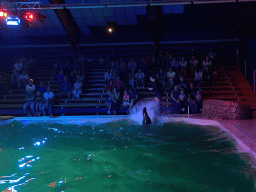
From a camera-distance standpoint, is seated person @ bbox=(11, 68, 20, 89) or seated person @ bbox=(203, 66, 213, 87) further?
seated person @ bbox=(11, 68, 20, 89)

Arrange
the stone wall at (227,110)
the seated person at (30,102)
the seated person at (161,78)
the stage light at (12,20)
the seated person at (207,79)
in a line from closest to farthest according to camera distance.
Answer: the stone wall at (227,110) → the stage light at (12,20) → the seated person at (30,102) → the seated person at (161,78) → the seated person at (207,79)

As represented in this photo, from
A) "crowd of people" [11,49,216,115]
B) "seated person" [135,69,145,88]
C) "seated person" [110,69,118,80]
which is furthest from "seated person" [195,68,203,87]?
"seated person" [110,69,118,80]

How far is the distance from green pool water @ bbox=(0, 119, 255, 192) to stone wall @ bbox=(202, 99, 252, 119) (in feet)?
4.43

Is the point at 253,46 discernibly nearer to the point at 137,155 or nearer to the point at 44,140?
the point at 137,155

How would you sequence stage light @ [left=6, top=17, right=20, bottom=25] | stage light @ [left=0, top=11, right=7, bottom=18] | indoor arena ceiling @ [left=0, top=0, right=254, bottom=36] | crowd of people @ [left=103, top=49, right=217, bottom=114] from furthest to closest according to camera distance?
indoor arena ceiling @ [left=0, top=0, right=254, bottom=36], crowd of people @ [left=103, top=49, right=217, bottom=114], stage light @ [left=6, top=17, right=20, bottom=25], stage light @ [left=0, top=11, right=7, bottom=18]

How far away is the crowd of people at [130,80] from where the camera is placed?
9.72 metres

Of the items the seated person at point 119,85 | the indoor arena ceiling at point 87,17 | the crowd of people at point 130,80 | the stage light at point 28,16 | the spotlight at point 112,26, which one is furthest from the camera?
the spotlight at point 112,26

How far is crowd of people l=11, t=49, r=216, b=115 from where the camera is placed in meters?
9.72

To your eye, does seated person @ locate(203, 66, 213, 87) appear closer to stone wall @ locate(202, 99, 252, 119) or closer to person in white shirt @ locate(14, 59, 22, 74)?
stone wall @ locate(202, 99, 252, 119)

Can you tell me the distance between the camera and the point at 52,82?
12578mm

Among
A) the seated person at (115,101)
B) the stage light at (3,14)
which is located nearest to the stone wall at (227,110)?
the seated person at (115,101)

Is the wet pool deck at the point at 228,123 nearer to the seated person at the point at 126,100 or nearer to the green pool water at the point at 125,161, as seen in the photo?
the green pool water at the point at 125,161

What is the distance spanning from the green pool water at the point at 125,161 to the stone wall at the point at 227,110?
1351mm

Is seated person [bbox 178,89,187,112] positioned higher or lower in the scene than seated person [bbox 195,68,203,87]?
lower
